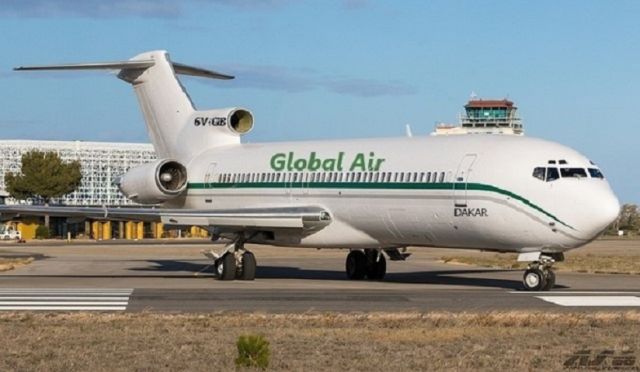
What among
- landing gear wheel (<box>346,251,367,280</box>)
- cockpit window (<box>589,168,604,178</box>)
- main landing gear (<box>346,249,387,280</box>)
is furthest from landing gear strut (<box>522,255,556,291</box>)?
landing gear wheel (<box>346,251,367,280</box>)

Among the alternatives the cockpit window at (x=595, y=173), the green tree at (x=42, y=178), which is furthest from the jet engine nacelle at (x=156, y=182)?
the green tree at (x=42, y=178)

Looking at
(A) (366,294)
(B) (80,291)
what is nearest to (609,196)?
(A) (366,294)

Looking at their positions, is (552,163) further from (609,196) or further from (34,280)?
(34,280)

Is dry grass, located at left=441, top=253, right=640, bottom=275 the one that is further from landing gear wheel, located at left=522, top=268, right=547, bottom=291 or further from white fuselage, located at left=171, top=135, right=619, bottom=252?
landing gear wheel, located at left=522, top=268, right=547, bottom=291

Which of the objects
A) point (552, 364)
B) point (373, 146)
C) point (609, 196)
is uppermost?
point (373, 146)

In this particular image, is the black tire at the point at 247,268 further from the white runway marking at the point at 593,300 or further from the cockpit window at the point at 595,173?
the white runway marking at the point at 593,300

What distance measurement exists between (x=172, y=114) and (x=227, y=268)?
27.8ft

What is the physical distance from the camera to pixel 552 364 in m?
13.1

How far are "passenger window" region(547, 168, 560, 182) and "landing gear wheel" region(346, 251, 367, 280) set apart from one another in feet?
27.4

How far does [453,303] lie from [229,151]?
16.6 m

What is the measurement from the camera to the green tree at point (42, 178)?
364ft

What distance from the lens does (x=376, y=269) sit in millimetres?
33312

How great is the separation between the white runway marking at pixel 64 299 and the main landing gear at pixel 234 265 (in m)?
6.28

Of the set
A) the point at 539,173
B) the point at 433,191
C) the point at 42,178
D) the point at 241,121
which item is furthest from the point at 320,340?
the point at 42,178
